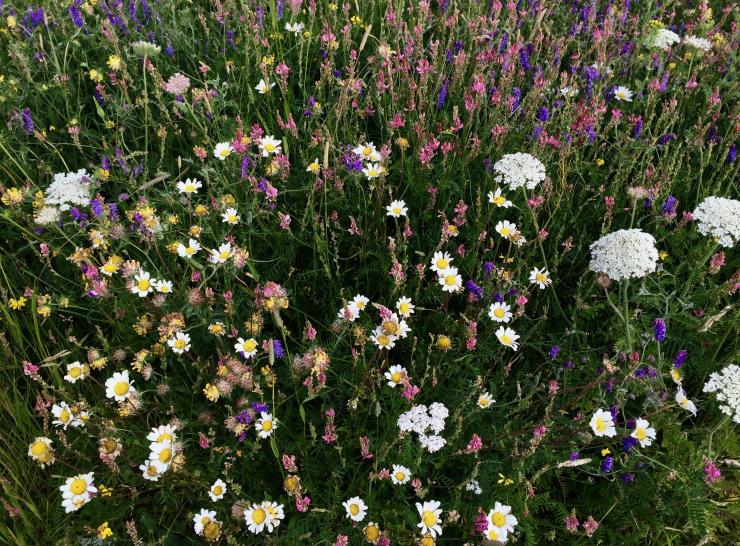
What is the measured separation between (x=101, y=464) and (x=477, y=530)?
144 cm

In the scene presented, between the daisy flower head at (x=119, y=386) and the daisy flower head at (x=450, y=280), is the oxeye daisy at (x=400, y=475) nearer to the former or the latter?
the daisy flower head at (x=450, y=280)

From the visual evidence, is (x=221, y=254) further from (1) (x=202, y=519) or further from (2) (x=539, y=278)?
(2) (x=539, y=278)

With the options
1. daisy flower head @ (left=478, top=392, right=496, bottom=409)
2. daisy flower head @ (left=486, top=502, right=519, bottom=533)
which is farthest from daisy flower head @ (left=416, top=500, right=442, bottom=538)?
daisy flower head @ (left=478, top=392, right=496, bottom=409)

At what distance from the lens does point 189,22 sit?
349cm

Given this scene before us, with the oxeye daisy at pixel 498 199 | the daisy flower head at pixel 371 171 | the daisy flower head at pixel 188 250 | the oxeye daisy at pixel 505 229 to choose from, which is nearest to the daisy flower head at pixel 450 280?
the oxeye daisy at pixel 505 229

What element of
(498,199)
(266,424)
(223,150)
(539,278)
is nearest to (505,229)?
(498,199)

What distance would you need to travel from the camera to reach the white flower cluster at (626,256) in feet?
6.86

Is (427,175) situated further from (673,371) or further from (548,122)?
(673,371)

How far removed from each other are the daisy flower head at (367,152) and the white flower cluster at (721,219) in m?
1.42

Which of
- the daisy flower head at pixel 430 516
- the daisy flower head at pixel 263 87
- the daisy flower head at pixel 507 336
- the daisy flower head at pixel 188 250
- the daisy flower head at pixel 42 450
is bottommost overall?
the daisy flower head at pixel 430 516

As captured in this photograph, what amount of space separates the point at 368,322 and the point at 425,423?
1.65 ft

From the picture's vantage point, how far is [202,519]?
1837mm

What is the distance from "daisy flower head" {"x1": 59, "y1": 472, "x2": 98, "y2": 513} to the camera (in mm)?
1788

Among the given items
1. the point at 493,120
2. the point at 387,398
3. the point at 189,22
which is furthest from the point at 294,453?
the point at 189,22
